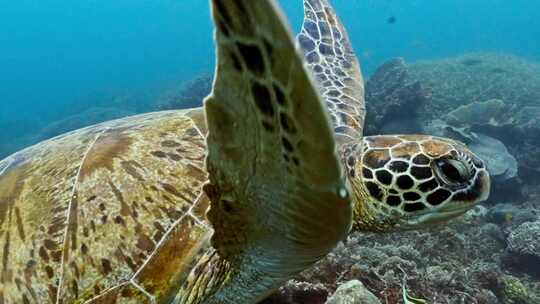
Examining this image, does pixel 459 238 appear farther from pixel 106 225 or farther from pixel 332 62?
pixel 106 225

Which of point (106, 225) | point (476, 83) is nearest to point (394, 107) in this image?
point (106, 225)

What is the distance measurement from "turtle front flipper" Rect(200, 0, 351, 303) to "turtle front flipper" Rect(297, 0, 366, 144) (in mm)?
1312

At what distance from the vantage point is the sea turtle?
794mm

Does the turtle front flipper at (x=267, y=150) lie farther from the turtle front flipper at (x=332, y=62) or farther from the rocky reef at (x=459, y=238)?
the turtle front flipper at (x=332, y=62)

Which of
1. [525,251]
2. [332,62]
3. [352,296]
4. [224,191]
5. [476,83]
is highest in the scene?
[224,191]

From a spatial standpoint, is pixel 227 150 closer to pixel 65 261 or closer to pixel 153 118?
pixel 65 261

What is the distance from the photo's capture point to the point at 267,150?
915 millimetres

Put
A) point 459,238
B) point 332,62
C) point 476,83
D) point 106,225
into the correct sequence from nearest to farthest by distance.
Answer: point 106,225, point 332,62, point 459,238, point 476,83

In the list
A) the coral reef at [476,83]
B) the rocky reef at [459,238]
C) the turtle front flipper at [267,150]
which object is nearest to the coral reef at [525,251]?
the rocky reef at [459,238]

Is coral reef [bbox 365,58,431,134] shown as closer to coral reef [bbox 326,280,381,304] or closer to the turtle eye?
coral reef [bbox 326,280,381,304]

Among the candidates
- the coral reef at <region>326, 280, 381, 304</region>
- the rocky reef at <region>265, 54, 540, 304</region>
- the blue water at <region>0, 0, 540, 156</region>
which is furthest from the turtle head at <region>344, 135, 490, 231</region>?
the blue water at <region>0, 0, 540, 156</region>

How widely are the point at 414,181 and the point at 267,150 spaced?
2.87ft

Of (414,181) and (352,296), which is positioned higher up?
(414,181)

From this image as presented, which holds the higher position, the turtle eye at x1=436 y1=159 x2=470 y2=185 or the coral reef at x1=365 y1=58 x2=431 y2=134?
the turtle eye at x1=436 y1=159 x2=470 y2=185
